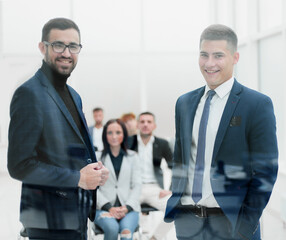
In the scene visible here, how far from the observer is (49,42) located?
118cm

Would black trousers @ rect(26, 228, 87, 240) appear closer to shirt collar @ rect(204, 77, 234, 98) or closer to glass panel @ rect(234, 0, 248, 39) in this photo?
shirt collar @ rect(204, 77, 234, 98)

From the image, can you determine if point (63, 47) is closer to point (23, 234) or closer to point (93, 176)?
point (93, 176)

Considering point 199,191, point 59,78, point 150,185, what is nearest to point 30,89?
point 59,78

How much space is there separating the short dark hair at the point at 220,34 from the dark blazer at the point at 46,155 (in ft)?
1.67

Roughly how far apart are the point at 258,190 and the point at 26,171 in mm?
838

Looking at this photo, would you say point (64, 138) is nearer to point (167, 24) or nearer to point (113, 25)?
point (113, 25)

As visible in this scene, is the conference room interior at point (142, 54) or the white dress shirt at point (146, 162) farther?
the white dress shirt at point (146, 162)

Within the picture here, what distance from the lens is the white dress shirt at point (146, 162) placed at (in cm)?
132

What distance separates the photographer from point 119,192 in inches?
51.5

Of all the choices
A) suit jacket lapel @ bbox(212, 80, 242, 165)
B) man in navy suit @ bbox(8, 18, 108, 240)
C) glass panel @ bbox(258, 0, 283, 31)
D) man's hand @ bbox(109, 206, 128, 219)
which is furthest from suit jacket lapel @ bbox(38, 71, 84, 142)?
glass panel @ bbox(258, 0, 283, 31)

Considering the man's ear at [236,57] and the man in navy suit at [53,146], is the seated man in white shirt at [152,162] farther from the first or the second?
the man's ear at [236,57]

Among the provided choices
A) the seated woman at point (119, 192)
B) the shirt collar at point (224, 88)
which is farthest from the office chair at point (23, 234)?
the shirt collar at point (224, 88)

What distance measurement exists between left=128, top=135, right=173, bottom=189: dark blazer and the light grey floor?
24cm

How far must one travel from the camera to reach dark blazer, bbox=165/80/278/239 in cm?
124
